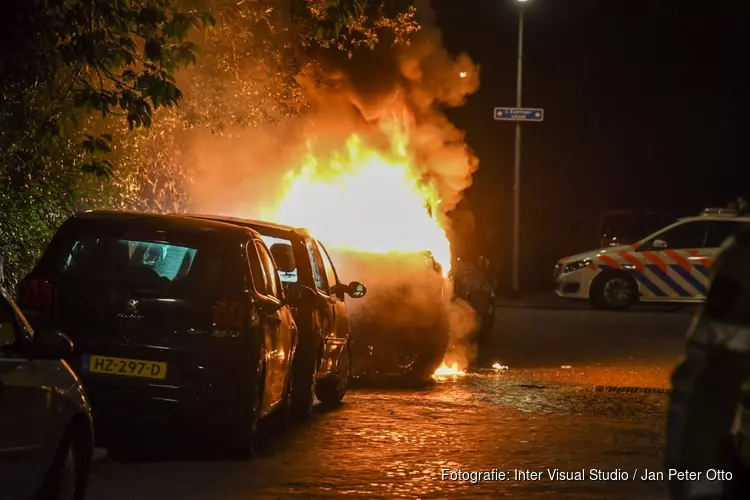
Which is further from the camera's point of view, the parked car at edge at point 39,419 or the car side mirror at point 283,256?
the car side mirror at point 283,256

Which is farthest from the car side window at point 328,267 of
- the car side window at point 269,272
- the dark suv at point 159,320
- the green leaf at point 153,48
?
the dark suv at point 159,320

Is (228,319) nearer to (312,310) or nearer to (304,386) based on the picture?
(304,386)

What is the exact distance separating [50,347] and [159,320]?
8.22ft

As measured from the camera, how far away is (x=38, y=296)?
8.71m

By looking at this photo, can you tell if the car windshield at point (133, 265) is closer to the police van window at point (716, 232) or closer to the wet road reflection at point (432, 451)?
the wet road reflection at point (432, 451)

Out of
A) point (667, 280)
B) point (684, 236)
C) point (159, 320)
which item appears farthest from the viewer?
point (667, 280)

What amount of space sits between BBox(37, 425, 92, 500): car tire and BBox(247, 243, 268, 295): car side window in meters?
2.57

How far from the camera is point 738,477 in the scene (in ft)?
12.2

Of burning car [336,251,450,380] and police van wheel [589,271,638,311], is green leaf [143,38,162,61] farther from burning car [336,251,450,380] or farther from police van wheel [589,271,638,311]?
police van wheel [589,271,638,311]

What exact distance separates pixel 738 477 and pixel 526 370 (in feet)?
38.2

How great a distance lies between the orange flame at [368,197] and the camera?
1673 centimetres

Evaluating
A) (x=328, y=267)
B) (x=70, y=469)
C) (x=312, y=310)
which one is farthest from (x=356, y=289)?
(x=70, y=469)

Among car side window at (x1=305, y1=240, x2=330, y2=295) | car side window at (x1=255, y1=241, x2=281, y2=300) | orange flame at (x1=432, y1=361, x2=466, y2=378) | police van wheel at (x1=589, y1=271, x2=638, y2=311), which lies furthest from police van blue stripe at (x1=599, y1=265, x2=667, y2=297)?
car side window at (x1=255, y1=241, x2=281, y2=300)

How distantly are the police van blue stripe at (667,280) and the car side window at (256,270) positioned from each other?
16.5 m
